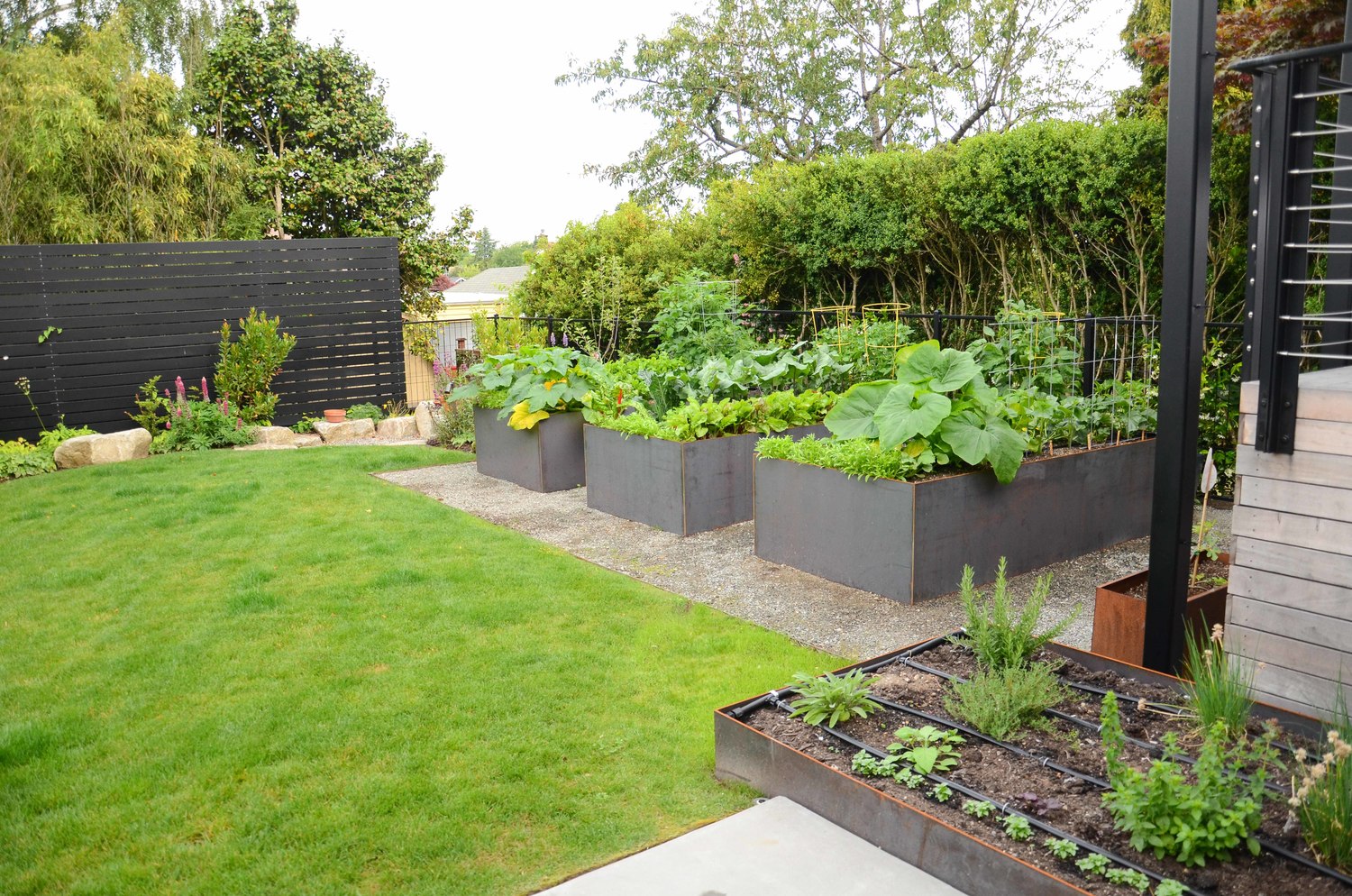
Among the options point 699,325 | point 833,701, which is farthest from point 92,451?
point 833,701

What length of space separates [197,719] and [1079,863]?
9.39ft

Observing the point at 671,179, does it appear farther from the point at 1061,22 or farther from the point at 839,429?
the point at 839,429

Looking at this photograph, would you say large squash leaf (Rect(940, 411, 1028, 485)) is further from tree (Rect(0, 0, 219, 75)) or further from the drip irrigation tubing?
tree (Rect(0, 0, 219, 75))

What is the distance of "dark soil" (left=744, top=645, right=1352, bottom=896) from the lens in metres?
2.10

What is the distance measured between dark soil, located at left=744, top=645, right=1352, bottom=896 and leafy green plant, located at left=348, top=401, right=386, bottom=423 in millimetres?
8857

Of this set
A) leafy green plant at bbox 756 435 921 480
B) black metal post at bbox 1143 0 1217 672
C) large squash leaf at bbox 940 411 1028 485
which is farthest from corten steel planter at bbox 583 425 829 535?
black metal post at bbox 1143 0 1217 672

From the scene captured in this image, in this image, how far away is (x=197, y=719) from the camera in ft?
11.1

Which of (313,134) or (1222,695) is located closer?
(1222,695)

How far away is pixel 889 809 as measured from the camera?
7.90ft

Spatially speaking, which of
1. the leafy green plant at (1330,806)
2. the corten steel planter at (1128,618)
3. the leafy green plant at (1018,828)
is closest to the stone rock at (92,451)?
the corten steel planter at (1128,618)

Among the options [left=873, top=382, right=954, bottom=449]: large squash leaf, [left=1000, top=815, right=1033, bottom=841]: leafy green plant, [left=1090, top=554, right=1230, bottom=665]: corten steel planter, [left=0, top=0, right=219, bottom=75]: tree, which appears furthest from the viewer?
[left=0, top=0, right=219, bottom=75]: tree

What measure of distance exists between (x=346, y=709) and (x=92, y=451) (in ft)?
22.3

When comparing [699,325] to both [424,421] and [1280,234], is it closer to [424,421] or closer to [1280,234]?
[424,421]

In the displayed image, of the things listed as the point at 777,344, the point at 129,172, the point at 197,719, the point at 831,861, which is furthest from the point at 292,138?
the point at 831,861
